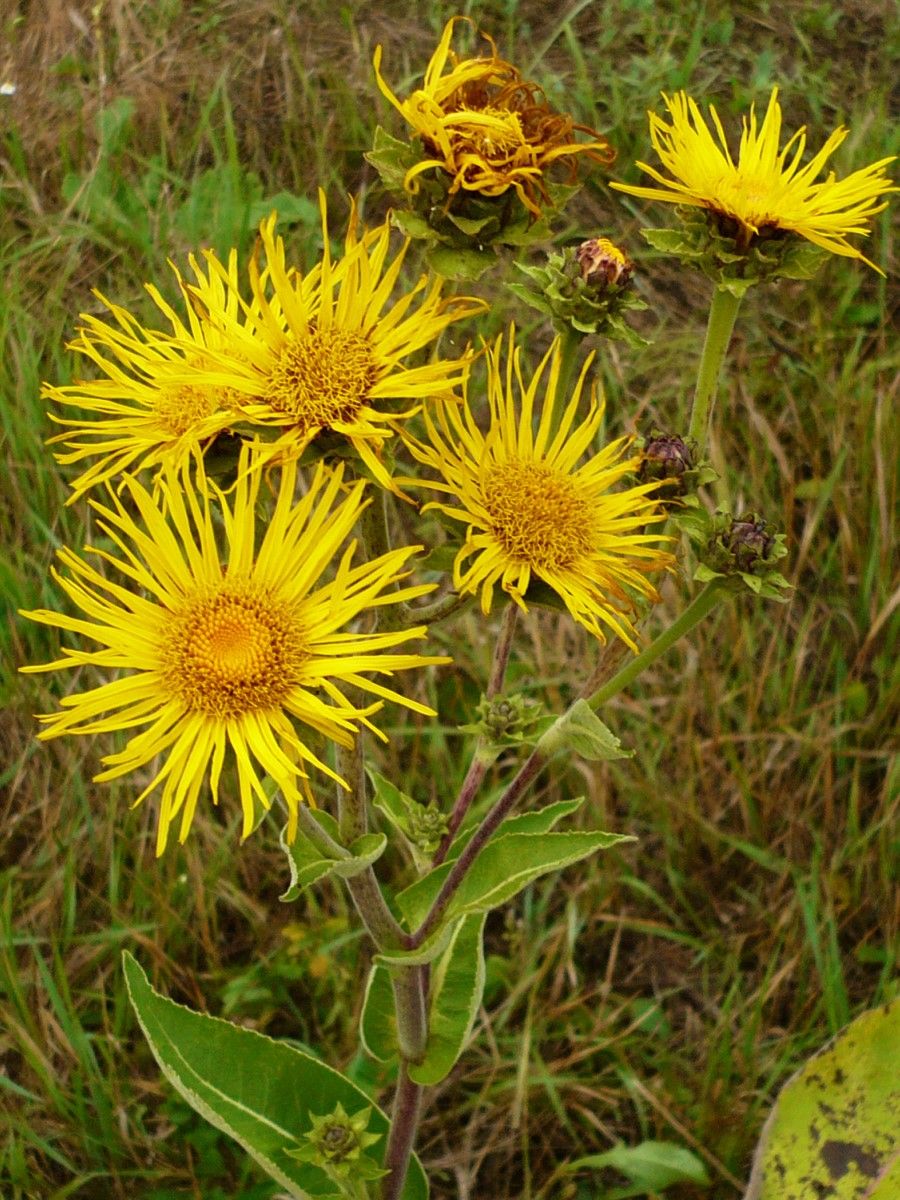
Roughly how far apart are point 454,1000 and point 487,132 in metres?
1.54

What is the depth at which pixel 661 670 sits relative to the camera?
3127 mm

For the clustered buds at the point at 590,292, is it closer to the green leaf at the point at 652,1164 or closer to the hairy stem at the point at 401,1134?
the hairy stem at the point at 401,1134

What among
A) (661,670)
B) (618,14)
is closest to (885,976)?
(661,670)

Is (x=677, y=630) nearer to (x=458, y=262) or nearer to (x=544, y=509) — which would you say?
(x=544, y=509)

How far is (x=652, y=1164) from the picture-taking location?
2562mm

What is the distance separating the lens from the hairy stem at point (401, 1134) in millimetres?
2172

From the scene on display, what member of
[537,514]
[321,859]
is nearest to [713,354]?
[537,514]

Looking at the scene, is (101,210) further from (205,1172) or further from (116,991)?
(205,1172)

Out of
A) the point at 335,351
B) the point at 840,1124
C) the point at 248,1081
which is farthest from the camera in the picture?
the point at 840,1124

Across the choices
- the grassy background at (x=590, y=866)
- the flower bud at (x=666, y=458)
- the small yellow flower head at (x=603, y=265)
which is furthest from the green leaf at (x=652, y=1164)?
the small yellow flower head at (x=603, y=265)

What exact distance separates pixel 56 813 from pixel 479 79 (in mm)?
1962

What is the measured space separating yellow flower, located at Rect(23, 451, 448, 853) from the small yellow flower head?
0.47m

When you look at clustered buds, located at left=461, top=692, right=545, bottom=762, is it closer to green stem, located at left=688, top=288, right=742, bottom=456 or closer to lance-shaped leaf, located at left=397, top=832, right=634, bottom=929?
lance-shaped leaf, located at left=397, top=832, right=634, bottom=929

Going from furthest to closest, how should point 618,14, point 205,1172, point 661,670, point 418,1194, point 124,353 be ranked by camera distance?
point 618,14
point 661,670
point 205,1172
point 418,1194
point 124,353
